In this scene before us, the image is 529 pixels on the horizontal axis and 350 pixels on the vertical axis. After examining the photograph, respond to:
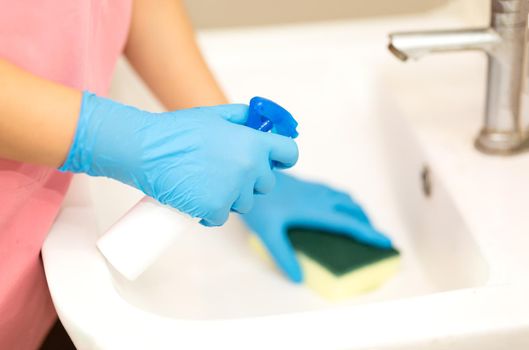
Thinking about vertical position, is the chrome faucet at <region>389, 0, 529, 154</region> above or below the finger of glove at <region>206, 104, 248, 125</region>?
above

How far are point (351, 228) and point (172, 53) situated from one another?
280 mm

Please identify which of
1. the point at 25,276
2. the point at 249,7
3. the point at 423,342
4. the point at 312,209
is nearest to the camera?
the point at 423,342

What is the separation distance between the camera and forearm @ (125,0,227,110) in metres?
0.80

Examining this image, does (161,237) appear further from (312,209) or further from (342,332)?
(312,209)

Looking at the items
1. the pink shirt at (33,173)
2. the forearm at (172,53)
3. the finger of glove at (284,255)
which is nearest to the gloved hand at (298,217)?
the finger of glove at (284,255)

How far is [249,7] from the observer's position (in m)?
1.19

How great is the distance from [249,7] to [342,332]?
0.74 meters

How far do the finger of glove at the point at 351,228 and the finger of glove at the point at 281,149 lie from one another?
0.24 meters

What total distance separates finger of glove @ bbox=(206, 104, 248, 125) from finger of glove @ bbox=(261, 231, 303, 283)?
238 millimetres

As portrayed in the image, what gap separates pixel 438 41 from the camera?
0.76 m

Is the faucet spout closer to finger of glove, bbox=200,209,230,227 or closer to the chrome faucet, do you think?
the chrome faucet

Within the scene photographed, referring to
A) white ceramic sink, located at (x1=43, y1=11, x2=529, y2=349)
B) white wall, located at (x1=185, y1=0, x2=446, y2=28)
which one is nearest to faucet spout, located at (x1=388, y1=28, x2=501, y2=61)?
white ceramic sink, located at (x1=43, y1=11, x2=529, y2=349)

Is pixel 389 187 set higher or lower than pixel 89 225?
higher

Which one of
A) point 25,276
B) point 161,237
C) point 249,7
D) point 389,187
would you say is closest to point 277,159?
point 161,237
